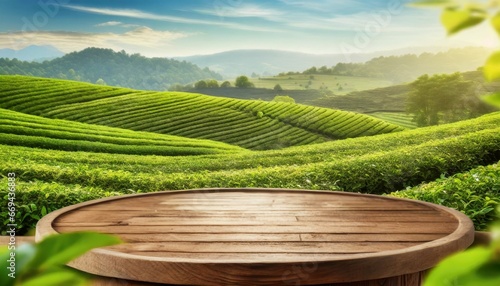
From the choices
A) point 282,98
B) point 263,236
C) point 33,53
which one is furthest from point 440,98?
point 263,236

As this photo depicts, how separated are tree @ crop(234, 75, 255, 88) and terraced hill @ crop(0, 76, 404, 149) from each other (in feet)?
3.91

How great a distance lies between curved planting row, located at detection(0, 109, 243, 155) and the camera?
13523mm

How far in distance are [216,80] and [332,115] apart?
18.3ft

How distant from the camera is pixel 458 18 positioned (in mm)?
248

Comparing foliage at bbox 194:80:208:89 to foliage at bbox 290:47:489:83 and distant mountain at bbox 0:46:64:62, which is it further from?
foliage at bbox 290:47:489:83

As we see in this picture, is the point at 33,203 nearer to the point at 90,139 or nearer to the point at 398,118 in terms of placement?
the point at 90,139

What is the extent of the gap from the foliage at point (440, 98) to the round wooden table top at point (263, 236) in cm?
1314

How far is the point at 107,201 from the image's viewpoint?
8.91 ft

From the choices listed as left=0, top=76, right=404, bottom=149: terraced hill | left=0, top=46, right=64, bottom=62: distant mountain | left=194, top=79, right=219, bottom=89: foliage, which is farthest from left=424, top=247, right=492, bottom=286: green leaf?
left=194, top=79, right=219, bottom=89: foliage

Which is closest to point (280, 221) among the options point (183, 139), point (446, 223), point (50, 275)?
point (446, 223)

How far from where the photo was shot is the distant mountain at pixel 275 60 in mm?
16203

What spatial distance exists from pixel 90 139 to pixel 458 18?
14.9 metres

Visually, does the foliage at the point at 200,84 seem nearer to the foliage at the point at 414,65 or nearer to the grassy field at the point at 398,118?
the foliage at the point at 414,65

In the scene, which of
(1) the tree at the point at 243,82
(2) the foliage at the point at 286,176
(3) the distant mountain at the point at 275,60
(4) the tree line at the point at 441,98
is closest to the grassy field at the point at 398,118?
(4) the tree line at the point at 441,98
